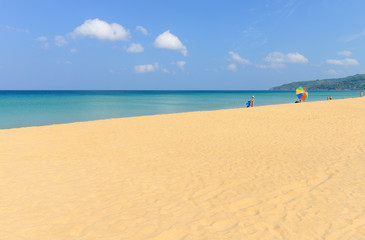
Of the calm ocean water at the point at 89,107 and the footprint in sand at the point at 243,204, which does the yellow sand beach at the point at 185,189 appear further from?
the calm ocean water at the point at 89,107

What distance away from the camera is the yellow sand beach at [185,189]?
342 centimetres

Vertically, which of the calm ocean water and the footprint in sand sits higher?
the calm ocean water

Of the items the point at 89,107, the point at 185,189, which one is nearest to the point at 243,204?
the point at 185,189

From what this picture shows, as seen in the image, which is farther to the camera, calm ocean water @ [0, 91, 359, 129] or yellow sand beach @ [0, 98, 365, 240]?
calm ocean water @ [0, 91, 359, 129]

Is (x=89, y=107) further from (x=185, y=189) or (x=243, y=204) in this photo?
(x=243, y=204)

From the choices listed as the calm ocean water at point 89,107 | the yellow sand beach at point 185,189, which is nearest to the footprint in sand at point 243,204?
the yellow sand beach at point 185,189

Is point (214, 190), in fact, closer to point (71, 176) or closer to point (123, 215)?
point (123, 215)

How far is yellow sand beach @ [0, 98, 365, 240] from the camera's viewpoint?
3422 mm

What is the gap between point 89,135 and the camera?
10.9 metres

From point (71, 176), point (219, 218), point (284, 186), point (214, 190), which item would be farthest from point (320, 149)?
point (71, 176)

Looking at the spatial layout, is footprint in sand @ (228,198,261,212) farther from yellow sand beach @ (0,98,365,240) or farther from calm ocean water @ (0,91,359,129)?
calm ocean water @ (0,91,359,129)

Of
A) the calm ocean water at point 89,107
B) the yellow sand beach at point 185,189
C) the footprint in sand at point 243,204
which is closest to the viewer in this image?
the yellow sand beach at point 185,189

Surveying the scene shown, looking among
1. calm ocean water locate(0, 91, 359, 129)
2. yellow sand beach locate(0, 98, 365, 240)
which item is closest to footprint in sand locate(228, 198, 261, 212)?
yellow sand beach locate(0, 98, 365, 240)

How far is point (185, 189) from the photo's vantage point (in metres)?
4.79
